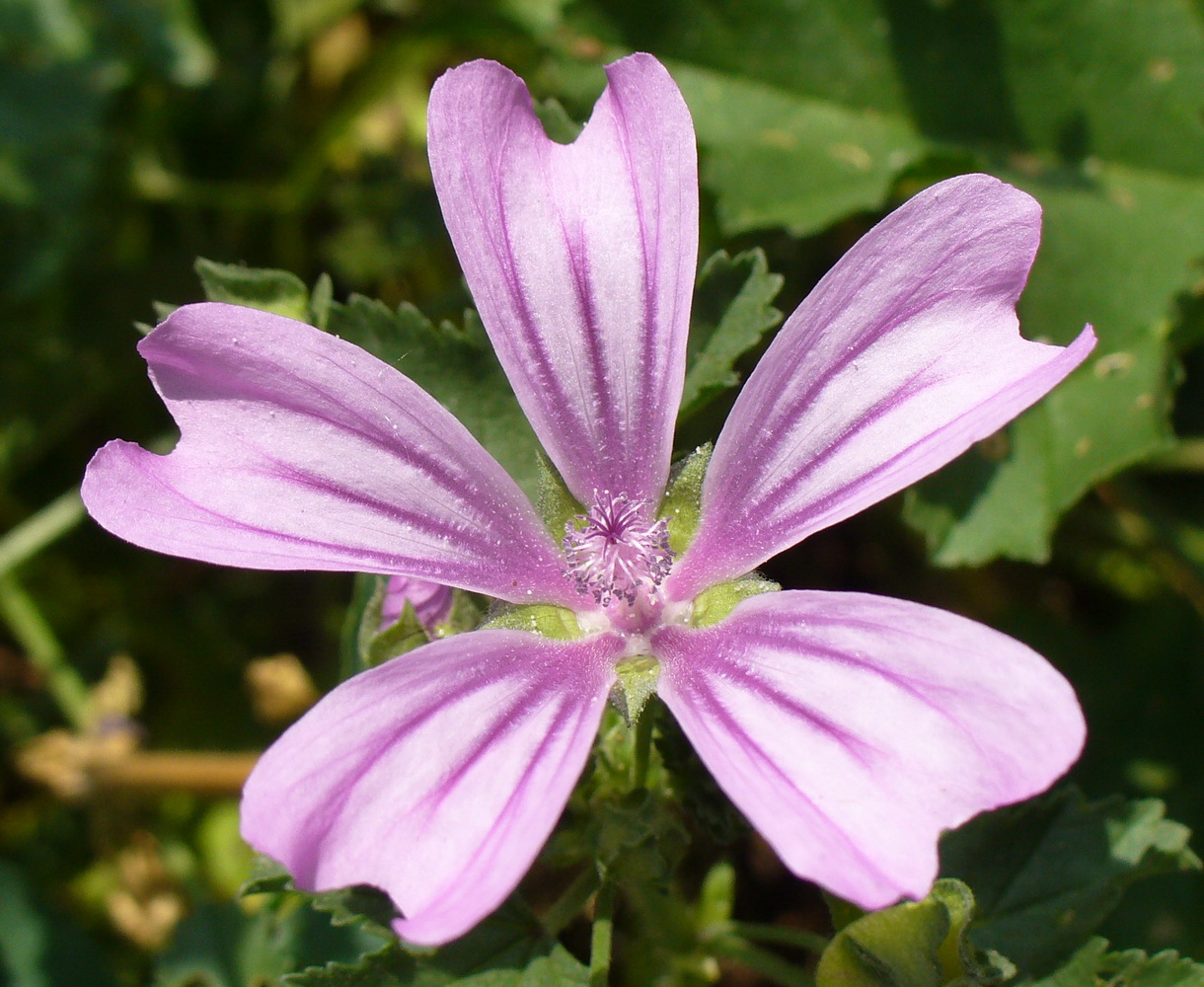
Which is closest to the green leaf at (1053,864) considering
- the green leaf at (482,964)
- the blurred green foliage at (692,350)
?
the blurred green foliage at (692,350)

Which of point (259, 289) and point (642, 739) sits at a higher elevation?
point (259, 289)

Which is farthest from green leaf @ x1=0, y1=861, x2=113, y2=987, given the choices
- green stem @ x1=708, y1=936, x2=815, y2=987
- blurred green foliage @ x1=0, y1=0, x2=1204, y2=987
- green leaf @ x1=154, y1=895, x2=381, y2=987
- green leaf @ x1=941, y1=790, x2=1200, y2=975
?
green leaf @ x1=941, y1=790, x2=1200, y2=975

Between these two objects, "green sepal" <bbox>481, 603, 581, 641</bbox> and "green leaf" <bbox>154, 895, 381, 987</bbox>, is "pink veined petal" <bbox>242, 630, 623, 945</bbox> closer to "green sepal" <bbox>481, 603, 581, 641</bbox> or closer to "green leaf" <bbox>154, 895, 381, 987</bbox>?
"green sepal" <bbox>481, 603, 581, 641</bbox>

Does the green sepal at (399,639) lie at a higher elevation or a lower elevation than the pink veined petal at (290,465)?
lower

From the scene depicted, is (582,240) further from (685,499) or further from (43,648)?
(43,648)

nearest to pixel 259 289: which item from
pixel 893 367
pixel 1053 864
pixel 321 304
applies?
pixel 321 304

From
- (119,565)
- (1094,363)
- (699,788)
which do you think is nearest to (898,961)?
(699,788)

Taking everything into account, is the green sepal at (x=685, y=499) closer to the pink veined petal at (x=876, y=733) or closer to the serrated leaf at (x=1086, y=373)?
the pink veined petal at (x=876, y=733)
